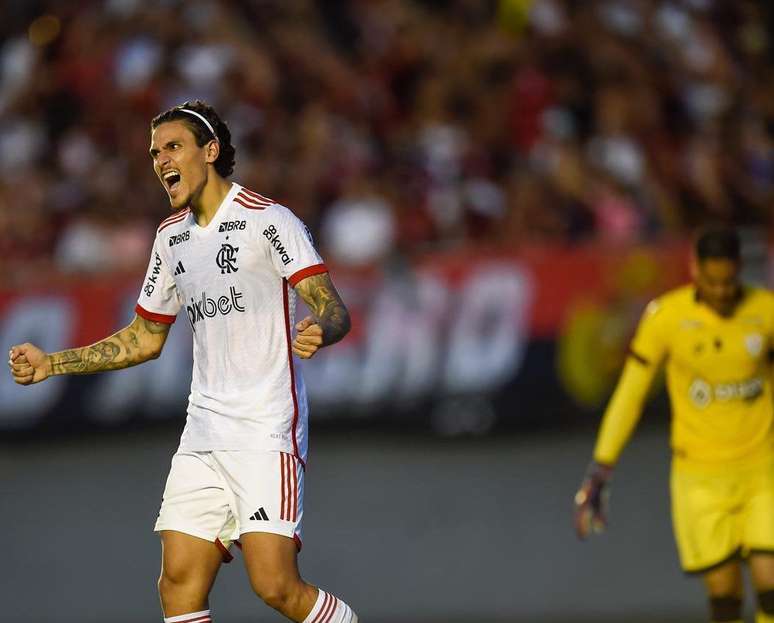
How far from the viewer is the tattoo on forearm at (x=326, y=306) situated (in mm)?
6012

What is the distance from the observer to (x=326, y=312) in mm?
6172

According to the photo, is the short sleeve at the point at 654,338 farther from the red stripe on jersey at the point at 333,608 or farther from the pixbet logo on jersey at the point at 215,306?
the pixbet logo on jersey at the point at 215,306

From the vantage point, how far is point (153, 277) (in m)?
6.99

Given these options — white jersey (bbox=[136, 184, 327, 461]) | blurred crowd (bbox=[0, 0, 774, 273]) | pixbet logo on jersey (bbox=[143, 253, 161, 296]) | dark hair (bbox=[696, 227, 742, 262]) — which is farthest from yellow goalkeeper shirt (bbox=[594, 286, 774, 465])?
blurred crowd (bbox=[0, 0, 774, 273])

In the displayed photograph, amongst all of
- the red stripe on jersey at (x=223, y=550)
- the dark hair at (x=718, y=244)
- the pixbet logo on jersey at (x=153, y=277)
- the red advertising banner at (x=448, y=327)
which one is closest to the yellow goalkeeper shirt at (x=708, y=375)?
the dark hair at (x=718, y=244)

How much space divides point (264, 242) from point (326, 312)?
0.52 meters

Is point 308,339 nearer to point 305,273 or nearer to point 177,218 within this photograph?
point 305,273

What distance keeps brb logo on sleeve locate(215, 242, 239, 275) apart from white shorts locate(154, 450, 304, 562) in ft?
2.48

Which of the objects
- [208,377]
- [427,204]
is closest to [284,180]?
[427,204]

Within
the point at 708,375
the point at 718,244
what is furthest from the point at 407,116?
the point at 718,244

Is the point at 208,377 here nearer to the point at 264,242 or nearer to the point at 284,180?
the point at 264,242

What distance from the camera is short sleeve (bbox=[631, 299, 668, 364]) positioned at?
27.3 ft

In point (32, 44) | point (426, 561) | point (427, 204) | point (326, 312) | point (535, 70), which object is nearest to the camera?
point (326, 312)

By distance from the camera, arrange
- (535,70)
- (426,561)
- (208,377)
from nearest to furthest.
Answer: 1. (208,377)
2. (426,561)
3. (535,70)
